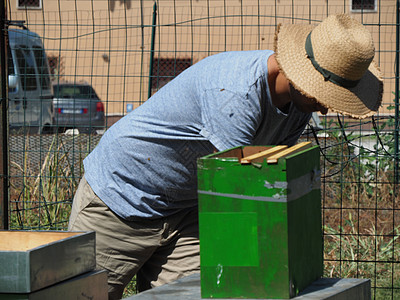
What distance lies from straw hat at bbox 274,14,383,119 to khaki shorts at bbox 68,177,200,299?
0.91 meters

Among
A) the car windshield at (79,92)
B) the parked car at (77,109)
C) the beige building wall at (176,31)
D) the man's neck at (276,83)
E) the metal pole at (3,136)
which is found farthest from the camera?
the beige building wall at (176,31)

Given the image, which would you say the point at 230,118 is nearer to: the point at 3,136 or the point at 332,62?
the point at 332,62

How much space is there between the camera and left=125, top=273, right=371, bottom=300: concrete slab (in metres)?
1.85

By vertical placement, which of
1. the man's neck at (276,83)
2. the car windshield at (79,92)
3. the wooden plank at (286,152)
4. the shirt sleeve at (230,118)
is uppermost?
the man's neck at (276,83)

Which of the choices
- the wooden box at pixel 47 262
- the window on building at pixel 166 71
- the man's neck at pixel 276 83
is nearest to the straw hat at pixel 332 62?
the man's neck at pixel 276 83

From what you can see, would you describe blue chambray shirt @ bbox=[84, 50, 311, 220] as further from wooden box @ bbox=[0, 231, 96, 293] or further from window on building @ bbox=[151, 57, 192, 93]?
window on building @ bbox=[151, 57, 192, 93]

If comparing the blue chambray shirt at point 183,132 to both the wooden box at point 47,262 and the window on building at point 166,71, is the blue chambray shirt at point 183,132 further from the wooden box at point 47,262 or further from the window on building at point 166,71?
the window on building at point 166,71

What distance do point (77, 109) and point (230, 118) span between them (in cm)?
637

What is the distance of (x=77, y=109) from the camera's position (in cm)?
823

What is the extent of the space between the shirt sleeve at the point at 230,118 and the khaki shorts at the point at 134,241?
0.68 meters

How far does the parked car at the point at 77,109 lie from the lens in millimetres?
4548

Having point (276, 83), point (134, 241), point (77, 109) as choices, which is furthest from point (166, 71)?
point (276, 83)

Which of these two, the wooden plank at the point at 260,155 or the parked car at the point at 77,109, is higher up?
the wooden plank at the point at 260,155

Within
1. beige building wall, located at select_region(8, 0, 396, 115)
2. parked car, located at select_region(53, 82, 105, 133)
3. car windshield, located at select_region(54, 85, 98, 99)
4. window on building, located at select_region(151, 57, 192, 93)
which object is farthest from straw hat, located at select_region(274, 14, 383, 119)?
beige building wall, located at select_region(8, 0, 396, 115)
